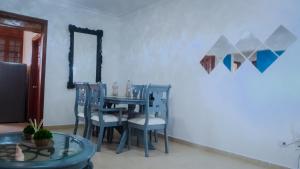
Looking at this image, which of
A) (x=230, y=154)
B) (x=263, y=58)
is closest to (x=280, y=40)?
(x=263, y=58)

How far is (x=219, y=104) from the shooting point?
3.78 m

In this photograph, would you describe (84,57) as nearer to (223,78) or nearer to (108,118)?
(108,118)

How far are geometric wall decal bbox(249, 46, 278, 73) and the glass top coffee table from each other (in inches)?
93.5

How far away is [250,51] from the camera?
11.2ft

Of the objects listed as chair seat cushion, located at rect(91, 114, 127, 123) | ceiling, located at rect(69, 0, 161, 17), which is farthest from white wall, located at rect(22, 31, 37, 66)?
chair seat cushion, located at rect(91, 114, 127, 123)

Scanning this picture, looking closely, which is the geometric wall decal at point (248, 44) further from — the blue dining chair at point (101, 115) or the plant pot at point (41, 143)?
the plant pot at point (41, 143)

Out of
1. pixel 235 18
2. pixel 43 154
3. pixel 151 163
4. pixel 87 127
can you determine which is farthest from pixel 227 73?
pixel 43 154

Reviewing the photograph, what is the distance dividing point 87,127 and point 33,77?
9.24 feet

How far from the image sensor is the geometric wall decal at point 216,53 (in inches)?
147

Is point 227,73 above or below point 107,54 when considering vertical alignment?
below

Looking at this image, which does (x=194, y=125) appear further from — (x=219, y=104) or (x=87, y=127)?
(x=87, y=127)

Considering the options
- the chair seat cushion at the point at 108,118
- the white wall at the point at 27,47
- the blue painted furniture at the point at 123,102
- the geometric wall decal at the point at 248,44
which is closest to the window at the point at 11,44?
the white wall at the point at 27,47

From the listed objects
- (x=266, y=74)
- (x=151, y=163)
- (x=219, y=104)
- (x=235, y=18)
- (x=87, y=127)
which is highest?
(x=235, y=18)

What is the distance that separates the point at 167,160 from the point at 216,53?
5.73 ft
